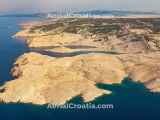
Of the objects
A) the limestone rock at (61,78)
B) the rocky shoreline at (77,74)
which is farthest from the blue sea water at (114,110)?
the rocky shoreline at (77,74)

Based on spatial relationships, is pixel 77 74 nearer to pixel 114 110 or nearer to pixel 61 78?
pixel 61 78

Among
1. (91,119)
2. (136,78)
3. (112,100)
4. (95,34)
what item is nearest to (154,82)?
(136,78)

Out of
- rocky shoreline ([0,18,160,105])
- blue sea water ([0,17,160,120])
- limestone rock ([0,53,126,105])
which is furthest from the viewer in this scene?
rocky shoreline ([0,18,160,105])

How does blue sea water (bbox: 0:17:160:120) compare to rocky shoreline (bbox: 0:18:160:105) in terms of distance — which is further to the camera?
rocky shoreline (bbox: 0:18:160:105)

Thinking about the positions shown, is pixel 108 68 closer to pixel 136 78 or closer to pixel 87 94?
pixel 136 78

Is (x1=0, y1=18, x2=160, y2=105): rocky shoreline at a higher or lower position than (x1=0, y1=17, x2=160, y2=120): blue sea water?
higher

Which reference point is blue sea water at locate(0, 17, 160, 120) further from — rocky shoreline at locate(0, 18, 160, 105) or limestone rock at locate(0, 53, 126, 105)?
rocky shoreline at locate(0, 18, 160, 105)

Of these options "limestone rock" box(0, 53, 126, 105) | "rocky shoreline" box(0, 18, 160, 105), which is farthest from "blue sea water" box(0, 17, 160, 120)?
"rocky shoreline" box(0, 18, 160, 105)

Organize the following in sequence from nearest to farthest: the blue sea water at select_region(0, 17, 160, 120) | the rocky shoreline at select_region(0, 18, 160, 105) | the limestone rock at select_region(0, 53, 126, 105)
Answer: the blue sea water at select_region(0, 17, 160, 120) → the limestone rock at select_region(0, 53, 126, 105) → the rocky shoreline at select_region(0, 18, 160, 105)

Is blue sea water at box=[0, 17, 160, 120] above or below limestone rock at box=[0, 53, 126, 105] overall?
below

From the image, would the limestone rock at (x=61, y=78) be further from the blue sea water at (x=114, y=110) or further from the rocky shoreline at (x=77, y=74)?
the blue sea water at (x=114, y=110)

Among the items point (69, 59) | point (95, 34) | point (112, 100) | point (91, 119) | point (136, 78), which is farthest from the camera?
point (95, 34)
